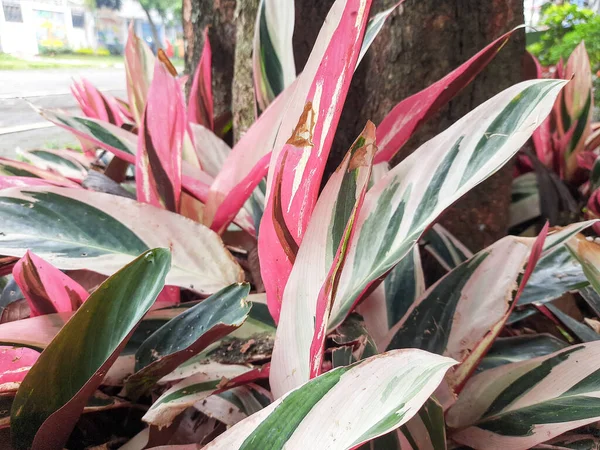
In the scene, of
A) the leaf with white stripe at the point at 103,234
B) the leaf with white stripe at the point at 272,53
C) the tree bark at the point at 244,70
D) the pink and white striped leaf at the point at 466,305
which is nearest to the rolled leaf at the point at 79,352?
the leaf with white stripe at the point at 103,234

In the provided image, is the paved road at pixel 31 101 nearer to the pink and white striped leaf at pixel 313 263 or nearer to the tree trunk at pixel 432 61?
the tree trunk at pixel 432 61

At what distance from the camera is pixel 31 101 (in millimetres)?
767

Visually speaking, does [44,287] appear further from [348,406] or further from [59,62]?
[59,62]

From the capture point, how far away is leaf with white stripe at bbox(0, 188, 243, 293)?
38 cm

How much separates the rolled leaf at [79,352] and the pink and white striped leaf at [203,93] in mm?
531

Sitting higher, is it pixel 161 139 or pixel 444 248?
pixel 161 139

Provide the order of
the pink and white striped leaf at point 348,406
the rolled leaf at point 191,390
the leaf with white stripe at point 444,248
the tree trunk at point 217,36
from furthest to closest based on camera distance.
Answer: the tree trunk at point 217,36 < the leaf with white stripe at point 444,248 < the rolled leaf at point 191,390 < the pink and white striped leaf at point 348,406

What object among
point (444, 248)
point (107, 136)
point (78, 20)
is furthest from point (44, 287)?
point (78, 20)

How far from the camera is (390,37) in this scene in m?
0.58

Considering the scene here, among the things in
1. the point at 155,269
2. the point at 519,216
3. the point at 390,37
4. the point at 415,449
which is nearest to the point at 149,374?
the point at 155,269

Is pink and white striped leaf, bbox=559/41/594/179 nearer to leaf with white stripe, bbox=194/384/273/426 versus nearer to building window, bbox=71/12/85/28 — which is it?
leaf with white stripe, bbox=194/384/273/426

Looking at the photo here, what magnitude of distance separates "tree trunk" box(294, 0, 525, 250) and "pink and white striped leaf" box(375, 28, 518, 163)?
0.38 feet

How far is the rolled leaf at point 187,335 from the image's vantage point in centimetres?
30

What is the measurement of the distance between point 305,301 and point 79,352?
15 cm
